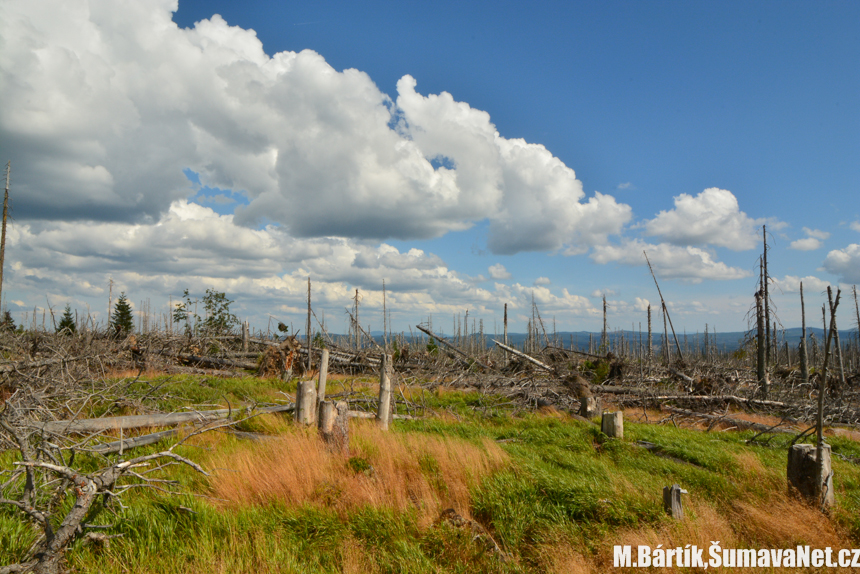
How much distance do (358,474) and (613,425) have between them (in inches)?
214

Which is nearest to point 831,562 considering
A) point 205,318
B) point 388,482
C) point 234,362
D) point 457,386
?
point 388,482

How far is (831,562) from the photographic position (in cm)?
411

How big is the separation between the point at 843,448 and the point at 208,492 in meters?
11.1

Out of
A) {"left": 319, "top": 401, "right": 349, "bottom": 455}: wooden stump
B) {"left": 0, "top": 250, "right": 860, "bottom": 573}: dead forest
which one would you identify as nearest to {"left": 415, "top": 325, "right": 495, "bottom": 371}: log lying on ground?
{"left": 0, "top": 250, "right": 860, "bottom": 573}: dead forest

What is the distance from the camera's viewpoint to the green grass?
4.13 meters

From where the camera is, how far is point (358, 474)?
235 inches

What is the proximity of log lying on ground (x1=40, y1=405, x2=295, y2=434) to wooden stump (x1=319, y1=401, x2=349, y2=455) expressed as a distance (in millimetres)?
2080

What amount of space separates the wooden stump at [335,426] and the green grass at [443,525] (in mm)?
1355

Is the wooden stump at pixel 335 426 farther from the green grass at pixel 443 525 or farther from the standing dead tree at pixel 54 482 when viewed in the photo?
the standing dead tree at pixel 54 482

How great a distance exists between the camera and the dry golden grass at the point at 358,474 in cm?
532

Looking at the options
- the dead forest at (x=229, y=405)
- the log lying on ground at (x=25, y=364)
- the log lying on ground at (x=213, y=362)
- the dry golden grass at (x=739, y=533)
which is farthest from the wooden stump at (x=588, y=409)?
the log lying on ground at (x=213, y=362)

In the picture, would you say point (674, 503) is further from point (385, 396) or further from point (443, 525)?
point (385, 396)

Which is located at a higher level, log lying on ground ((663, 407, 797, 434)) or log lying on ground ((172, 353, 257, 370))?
log lying on ground ((172, 353, 257, 370))

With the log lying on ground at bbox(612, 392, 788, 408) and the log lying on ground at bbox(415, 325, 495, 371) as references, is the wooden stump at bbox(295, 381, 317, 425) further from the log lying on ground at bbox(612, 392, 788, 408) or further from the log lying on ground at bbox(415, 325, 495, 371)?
the log lying on ground at bbox(612, 392, 788, 408)
